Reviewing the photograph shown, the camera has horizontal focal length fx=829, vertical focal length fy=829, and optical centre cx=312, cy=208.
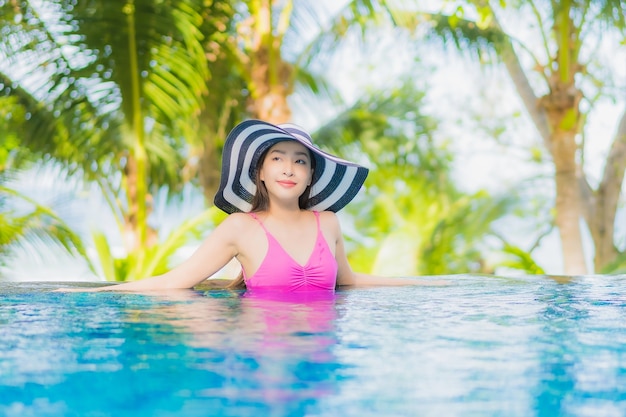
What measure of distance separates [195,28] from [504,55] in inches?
153

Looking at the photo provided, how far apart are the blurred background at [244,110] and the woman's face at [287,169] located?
284 cm

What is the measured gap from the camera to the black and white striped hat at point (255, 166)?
375 cm

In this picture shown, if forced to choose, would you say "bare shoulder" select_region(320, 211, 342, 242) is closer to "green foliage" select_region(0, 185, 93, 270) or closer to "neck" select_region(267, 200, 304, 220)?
"neck" select_region(267, 200, 304, 220)

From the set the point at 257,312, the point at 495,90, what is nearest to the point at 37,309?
the point at 257,312

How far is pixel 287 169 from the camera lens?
3697 mm

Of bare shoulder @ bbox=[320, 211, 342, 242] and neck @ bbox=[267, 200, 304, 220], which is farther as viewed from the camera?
bare shoulder @ bbox=[320, 211, 342, 242]

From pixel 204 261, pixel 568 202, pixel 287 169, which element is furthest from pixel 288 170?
pixel 568 202

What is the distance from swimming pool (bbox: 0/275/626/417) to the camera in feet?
5.15

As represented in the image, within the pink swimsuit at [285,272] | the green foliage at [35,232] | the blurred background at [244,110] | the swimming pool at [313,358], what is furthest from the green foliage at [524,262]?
the swimming pool at [313,358]

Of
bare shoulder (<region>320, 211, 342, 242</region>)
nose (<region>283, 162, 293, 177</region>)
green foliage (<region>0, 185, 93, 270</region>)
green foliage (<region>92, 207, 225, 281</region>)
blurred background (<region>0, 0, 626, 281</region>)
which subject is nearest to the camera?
nose (<region>283, 162, 293, 177</region>)

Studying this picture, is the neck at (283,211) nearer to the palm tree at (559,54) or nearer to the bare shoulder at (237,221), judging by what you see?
the bare shoulder at (237,221)

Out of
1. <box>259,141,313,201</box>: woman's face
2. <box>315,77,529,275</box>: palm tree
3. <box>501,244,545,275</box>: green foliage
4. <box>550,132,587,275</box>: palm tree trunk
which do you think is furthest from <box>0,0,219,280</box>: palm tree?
<box>259,141,313,201</box>: woman's face

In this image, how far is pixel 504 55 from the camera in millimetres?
10000

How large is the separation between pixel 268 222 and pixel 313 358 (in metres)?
1.94
